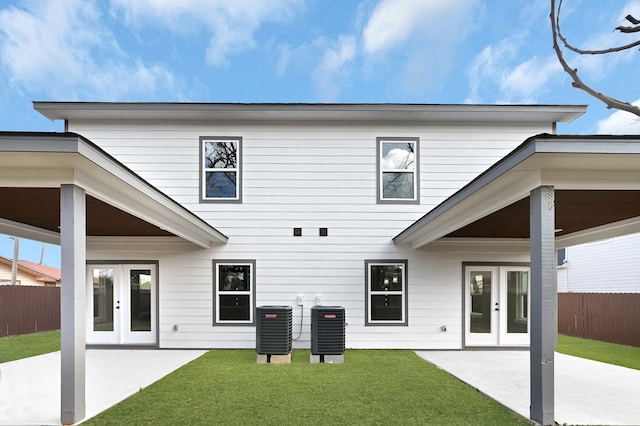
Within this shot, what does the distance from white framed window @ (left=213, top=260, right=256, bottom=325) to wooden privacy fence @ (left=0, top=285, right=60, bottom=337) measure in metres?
6.77

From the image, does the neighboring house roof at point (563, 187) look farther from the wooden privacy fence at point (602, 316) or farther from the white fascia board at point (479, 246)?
the wooden privacy fence at point (602, 316)

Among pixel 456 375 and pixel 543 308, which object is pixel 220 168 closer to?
pixel 456 375

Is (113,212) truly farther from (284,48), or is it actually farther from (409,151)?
(284,48)

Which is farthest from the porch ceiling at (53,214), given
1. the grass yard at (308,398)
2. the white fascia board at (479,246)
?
the white fascia board at (479,246)

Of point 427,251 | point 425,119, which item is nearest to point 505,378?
point 427,251

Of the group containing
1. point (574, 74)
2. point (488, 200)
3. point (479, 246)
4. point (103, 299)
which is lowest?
point (103, 299)

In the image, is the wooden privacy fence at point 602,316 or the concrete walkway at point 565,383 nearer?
the concrete walkway at point 565,383

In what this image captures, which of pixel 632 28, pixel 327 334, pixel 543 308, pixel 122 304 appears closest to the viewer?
pixel 632 28

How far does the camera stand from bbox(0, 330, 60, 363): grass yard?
812 centimetres

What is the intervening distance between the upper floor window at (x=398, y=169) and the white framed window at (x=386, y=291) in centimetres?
141

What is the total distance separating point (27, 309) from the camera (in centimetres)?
1177

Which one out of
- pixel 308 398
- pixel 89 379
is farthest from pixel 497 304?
pixel 89 379

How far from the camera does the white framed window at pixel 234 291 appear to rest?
8477mm

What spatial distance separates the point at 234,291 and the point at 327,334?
2.39m
